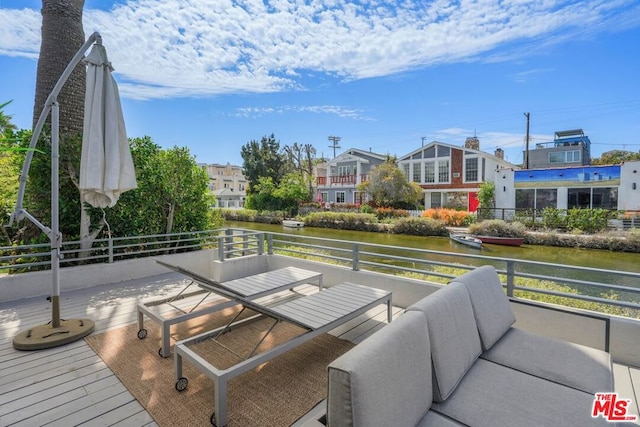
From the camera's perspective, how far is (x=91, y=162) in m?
3.09

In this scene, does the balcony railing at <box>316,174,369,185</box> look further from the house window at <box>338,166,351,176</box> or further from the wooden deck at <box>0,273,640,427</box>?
the wooden deck at <box>0,273,640,427</box>

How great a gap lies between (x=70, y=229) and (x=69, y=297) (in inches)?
60.3

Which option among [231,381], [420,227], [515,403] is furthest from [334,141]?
[515,403]

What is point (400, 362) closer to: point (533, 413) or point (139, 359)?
point (533, 413)

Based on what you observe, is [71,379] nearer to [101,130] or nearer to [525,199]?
[101,130]

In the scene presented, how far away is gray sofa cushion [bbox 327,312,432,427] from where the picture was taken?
114 cm

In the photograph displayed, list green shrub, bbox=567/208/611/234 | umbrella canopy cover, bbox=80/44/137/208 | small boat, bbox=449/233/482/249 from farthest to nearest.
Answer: green shrub, bbox=567/208/611/234 → small boat, bbox=449/233/482/249 → umbrella canopy cover, bbox=80/44/137/208

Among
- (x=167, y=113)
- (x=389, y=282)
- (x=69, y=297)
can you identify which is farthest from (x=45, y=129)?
(x=167, y=113)

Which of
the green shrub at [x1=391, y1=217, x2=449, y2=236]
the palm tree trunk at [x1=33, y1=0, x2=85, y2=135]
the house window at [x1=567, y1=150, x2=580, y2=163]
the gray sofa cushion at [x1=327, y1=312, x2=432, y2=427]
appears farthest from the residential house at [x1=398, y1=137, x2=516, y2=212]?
the gray sofa cushion at [x1=327, y1=312, x2=432, y2=427]

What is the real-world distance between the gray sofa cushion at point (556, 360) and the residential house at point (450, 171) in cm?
2191

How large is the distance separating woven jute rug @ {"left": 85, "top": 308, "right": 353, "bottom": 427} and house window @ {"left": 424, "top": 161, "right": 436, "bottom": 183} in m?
23.6

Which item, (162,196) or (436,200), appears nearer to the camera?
(162,196)

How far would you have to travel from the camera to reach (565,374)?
1.84 m
